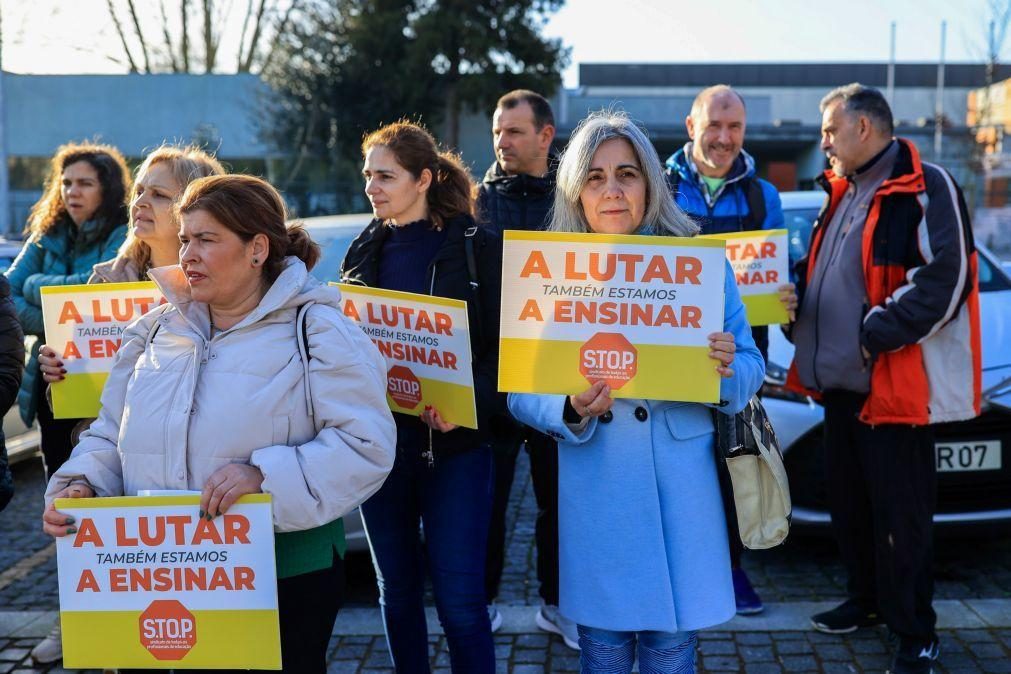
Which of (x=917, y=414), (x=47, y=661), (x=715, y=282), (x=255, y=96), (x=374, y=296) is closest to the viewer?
(x=715, y=282)

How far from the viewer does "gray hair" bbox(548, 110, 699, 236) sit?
8.70 ft

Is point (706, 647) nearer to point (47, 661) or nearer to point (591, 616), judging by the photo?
point (591, 616)

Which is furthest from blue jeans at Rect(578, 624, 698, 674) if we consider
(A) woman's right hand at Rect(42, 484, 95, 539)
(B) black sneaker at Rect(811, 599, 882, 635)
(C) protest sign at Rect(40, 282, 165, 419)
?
(C) protest sign at Rect(40, 282, 165, 419)

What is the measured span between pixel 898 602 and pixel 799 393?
1.19 metres

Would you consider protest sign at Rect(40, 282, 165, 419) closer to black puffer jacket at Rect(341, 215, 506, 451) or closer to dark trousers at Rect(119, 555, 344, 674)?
black puffer jacket at Rect(341, 215, 506, 451)

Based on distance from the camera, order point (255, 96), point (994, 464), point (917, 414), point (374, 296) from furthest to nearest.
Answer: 1. point (255, 96)
2. point (994, 464)
3. point (917, 414)
4. point (374, 296)

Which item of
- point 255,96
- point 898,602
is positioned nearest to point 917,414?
point 898,602

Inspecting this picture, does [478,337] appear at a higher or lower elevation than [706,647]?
higher

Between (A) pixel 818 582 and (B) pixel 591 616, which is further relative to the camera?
(A) pixel 818 582

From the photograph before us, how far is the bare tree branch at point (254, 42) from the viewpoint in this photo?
3322 cm

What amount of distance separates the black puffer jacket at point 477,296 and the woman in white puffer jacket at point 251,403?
66 cm

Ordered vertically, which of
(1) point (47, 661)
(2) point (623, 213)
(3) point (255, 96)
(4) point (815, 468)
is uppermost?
(3) point (255, 96)

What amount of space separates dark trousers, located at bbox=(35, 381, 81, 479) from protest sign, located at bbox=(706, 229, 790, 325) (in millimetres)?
2768

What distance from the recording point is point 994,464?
438cm
